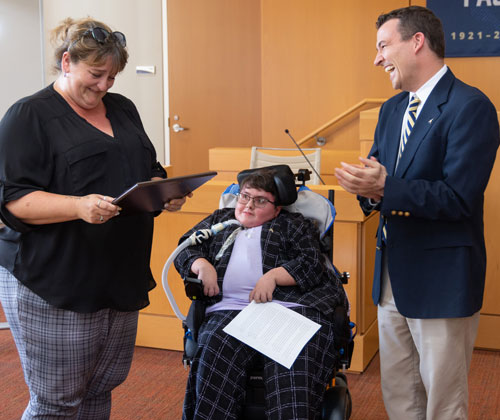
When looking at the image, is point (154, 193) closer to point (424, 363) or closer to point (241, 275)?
point (241, 275)

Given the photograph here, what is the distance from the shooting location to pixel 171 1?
6.62 meters

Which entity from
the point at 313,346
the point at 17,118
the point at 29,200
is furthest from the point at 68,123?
the point at 313,346

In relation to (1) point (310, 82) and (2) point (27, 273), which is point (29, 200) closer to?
(2) point (27, 273)

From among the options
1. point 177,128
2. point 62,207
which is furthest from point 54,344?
point 177,128

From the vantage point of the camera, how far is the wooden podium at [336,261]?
3307 millimetres

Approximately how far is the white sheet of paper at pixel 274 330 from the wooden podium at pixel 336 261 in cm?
101

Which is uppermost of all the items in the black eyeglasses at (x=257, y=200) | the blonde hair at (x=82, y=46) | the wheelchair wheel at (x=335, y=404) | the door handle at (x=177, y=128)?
the blonde hair at (x=82, y=46)

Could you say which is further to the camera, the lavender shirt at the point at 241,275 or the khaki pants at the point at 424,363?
the lavender shirt at the point at 241,275

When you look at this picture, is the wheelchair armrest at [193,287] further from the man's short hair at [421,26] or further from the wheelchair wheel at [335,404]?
the man's short hair at [421,26]

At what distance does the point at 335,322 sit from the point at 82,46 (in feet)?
4.02

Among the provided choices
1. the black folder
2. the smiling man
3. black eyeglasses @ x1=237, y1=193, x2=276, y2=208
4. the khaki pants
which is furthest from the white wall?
the khaki pants

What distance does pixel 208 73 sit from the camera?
680 centimetres

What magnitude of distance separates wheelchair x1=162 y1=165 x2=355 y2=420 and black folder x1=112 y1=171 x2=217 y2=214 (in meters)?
0.44

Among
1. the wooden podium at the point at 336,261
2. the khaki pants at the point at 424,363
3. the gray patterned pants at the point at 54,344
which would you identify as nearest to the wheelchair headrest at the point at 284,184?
the khaki pants at the point at 424,363
